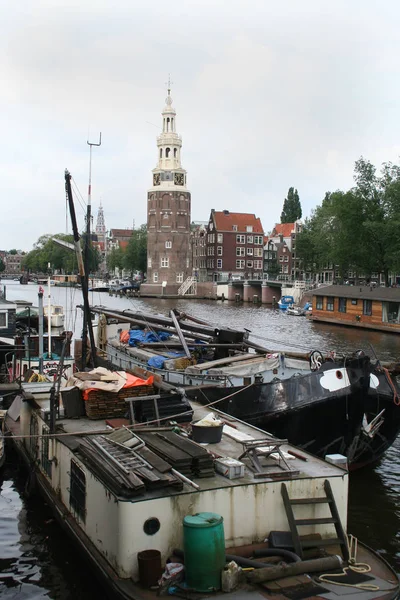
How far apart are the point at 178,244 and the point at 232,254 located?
13.7m

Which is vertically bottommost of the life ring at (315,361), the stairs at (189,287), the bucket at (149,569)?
the bucket at (149,569)

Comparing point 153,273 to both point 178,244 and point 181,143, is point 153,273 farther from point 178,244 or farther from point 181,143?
point 181,143

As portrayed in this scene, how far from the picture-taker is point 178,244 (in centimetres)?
12631

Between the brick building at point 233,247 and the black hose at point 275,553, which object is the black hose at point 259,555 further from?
the brick building at point 233,247

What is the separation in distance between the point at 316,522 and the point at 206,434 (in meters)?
3.08

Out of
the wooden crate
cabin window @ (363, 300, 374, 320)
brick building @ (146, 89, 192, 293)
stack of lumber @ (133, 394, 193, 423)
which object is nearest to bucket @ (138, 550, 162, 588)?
stack of lumber @ (133, 394, 193, 423)

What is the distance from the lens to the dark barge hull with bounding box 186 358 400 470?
1831 cm

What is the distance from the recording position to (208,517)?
9.71 m

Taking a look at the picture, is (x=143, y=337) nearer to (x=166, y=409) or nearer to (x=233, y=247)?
(x=166, y=409)

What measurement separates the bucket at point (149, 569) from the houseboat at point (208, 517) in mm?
15

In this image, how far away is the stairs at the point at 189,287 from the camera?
12409 cm

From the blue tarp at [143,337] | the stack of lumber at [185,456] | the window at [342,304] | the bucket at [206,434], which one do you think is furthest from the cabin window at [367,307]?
the stack of lumber at [185,456]

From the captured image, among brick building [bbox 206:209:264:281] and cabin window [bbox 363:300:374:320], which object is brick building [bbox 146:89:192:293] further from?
cabin window [bbox 363:300:374:320]

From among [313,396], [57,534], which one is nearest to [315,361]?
[313,396]
